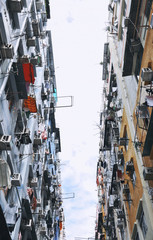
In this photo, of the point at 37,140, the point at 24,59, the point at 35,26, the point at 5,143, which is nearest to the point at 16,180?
the point at 5,143

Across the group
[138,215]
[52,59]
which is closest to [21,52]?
[138,215]

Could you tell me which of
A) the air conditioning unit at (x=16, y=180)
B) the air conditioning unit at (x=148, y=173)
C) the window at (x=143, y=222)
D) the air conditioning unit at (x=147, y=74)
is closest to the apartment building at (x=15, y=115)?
the air conditioning unit at (x=16, y=180)

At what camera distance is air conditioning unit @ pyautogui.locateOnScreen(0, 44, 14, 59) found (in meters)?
11.5

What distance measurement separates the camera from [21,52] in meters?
15.5

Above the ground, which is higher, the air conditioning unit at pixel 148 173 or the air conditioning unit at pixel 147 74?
the air conditioning unit at pixel 147 74

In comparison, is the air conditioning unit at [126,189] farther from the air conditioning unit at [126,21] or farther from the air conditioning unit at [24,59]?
the air conditioning unit at [24,59]

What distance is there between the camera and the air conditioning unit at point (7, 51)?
1153 cm

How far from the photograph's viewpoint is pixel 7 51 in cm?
1162

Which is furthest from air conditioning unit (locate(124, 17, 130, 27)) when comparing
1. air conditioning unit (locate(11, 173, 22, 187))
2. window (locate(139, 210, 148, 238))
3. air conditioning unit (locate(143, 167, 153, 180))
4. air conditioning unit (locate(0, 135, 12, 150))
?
window (locate(139, 210, 148, 238))

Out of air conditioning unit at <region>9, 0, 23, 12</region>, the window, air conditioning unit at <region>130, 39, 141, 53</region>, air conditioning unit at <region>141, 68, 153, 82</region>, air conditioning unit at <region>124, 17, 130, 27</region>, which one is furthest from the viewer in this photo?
air conditioning unit at <region>130, 39, 141, 53</region>

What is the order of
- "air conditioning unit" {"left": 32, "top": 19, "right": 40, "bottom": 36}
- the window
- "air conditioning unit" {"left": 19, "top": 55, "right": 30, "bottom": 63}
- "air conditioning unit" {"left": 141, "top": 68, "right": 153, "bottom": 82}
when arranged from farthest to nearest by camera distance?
"air conditioning unit" {"left": 32, "top": 19, "right": 40, "bottom": 36} < "air conditioning unit" {"left": 19, "top": 55, "right": 30, "bottom": 63} < the window < "air conditioning unit" {"left": 141, "top": 68, "right": 153, "bottom": 82}

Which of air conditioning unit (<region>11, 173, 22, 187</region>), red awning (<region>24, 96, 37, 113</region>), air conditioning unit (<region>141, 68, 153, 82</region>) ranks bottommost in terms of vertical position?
air conditioning unit (<region>11, 173, 22, 187</region>)

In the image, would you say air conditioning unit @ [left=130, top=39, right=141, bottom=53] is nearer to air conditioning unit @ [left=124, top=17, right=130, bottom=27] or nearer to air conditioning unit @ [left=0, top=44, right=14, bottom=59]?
air conditioning unit @ [left=124, top=17, right=130, bottom=27]

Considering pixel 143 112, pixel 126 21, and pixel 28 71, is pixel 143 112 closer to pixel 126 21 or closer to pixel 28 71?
pixel 126 21
